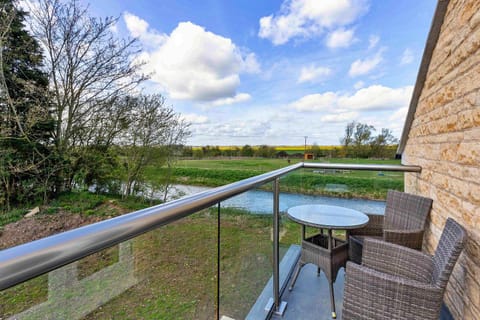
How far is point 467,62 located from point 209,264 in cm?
253

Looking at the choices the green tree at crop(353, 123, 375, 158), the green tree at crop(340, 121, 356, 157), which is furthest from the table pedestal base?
the green tree at crop(340, 121, 356, 157)

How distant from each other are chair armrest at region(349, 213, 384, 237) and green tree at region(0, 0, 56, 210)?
979cm

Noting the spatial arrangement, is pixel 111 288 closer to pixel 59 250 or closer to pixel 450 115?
pixel 59 250

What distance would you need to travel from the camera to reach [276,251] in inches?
88.0

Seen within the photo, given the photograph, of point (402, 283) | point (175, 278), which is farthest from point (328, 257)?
point (175, 278)

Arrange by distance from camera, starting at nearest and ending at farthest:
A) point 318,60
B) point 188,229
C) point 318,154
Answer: point 188,229, point 318,154, point 318,60

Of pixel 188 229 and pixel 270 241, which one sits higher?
pixel 188 229

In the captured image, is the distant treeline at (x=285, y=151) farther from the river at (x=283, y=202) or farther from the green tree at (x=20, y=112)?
the green tree at (x=20, y=112)

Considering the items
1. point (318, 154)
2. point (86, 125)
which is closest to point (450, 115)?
point (318, 154)

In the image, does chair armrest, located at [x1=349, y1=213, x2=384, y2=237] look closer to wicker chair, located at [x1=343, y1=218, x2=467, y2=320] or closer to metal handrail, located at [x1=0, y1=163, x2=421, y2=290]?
wicker chair, located at [x1=343, y1=218, x2=467, y2=320]

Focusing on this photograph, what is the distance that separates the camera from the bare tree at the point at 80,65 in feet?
26.0

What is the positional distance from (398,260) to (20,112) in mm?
10840

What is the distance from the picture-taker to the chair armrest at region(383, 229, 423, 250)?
7.22 feet

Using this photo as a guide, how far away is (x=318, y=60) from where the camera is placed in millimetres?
7961
